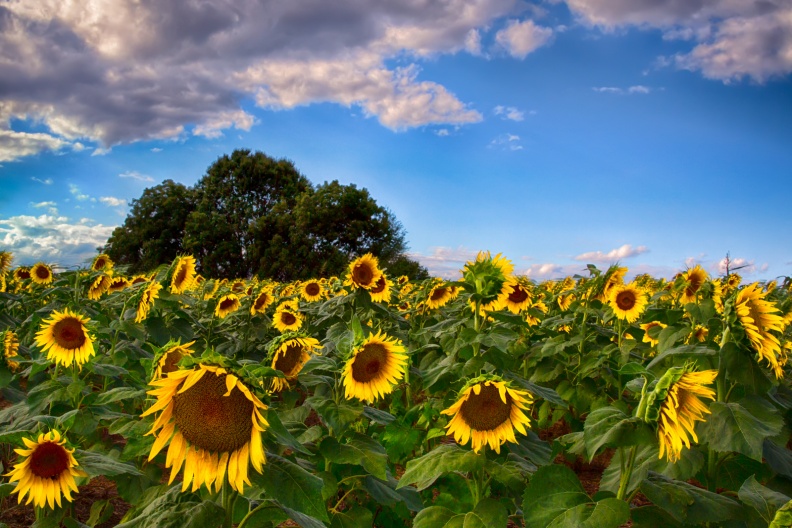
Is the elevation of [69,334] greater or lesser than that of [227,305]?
lesser

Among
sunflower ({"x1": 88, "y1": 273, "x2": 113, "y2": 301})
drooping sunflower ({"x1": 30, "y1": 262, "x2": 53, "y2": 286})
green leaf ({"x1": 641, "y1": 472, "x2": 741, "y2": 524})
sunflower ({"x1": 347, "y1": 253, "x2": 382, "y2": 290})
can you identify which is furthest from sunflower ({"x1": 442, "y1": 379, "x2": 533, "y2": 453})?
drooping sunflower ({"x1": 30, "y1": 262, "x2": 53, "y2": 286})

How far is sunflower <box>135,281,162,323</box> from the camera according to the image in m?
4.30

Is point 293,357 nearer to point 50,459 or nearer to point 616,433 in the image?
point 50,459

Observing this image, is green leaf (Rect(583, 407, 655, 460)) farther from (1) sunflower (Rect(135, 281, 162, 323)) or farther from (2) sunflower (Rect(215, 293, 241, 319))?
(2) sunflower (Rect(215, 293, 241, 319))

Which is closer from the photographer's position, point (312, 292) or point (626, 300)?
point (626, 300)

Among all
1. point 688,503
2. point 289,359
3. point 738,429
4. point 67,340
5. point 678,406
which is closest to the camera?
point 678,406

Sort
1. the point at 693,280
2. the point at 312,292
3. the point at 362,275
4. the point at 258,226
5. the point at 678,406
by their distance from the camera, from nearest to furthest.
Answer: the point at 678,406
the point at 362,275
the point at 693,280
the point at 312,292
the point at 258,226

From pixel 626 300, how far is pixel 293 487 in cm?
461

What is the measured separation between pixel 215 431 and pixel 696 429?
1.93 metres

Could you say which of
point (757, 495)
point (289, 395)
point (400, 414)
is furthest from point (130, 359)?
point (757, 495)

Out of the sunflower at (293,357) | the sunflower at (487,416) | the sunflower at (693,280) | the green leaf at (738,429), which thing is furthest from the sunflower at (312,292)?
the green leaf at (738,429)

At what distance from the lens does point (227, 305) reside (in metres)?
6.70

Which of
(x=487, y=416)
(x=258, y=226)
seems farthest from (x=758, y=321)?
(x=258, y=226)

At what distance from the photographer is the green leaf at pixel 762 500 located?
1.99 meters
